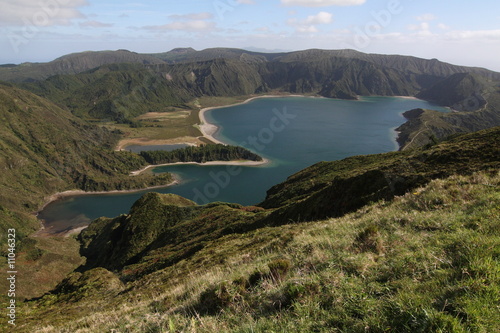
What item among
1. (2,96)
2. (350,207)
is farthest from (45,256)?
(2,96)

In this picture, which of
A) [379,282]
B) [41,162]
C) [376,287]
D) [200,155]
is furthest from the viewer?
[200,155]

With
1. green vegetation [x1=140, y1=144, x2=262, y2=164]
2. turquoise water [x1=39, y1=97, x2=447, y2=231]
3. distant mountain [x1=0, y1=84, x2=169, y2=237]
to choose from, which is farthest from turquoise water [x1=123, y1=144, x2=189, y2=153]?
turquoise water [x1=39, y1=97, x2=447, y2=231]

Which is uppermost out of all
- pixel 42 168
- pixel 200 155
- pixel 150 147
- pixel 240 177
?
pixel 200 155

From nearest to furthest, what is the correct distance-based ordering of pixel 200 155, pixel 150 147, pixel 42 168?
pixel 42 168 → pixel 200 155 → pixel 150 147

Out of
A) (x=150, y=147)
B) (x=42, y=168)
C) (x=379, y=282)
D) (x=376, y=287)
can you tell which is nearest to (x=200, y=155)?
(x=150, y=147)

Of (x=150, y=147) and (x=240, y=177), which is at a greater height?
(x=150, y=147)

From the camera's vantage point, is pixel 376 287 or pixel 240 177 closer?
pixel 376 287

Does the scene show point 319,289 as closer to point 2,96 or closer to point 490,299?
point 490,299

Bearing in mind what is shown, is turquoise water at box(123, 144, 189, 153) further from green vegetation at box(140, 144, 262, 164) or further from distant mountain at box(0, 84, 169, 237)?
distant mountain at box(0, 84, 169, 237)

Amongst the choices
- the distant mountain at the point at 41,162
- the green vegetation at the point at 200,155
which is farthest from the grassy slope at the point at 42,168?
the green vegetation at the point at 200,155

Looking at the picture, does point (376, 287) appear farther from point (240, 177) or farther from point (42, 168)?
point (42, 168)
